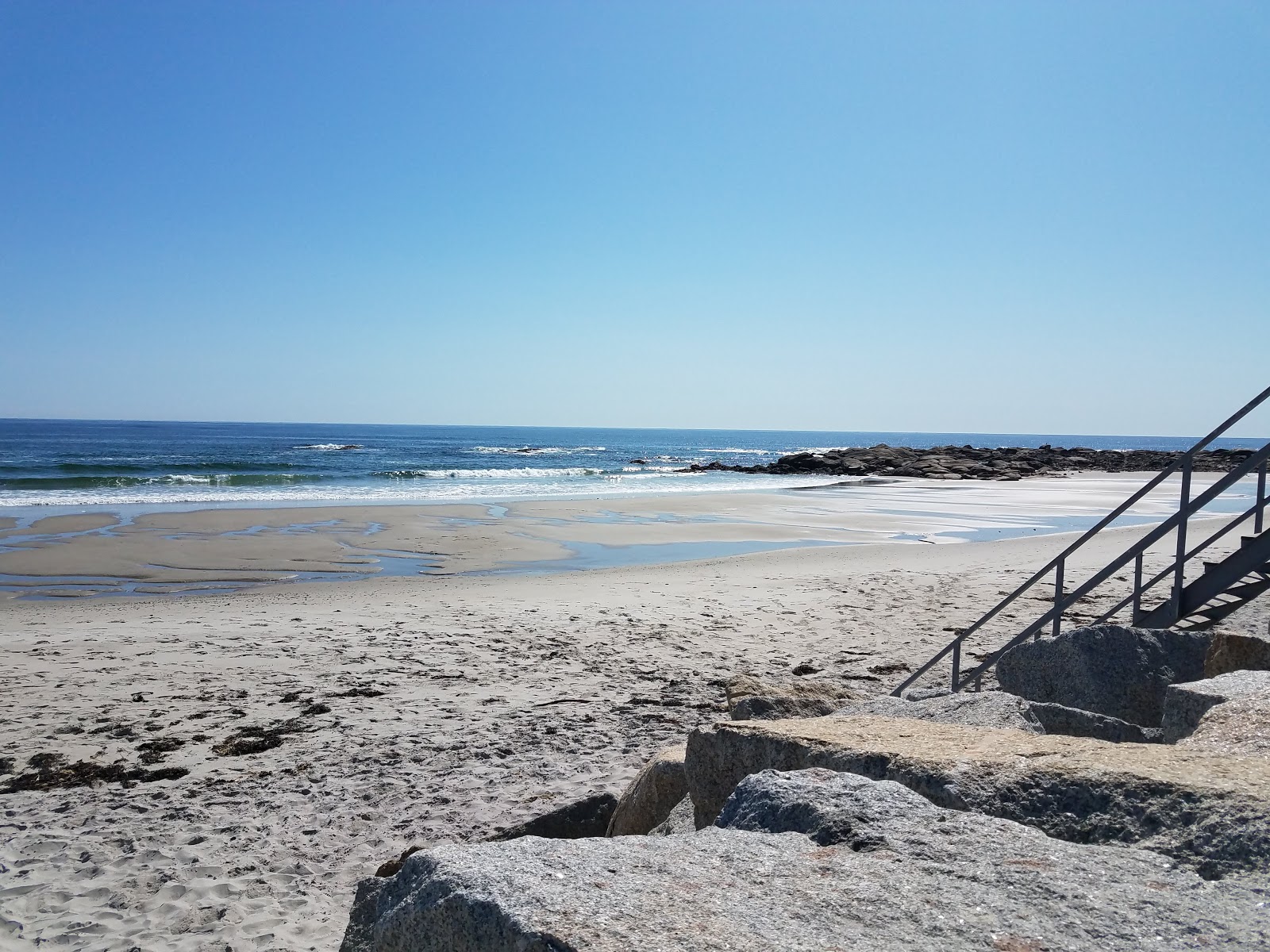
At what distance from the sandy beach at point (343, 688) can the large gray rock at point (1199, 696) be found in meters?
3.24

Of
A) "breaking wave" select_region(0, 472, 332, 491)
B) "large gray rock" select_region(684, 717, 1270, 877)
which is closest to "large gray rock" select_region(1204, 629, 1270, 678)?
"large gray rock" select_region(684, 717, 1270, 877)

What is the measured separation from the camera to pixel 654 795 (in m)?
4.55

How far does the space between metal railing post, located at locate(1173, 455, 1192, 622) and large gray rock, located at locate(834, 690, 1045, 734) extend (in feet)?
8.11

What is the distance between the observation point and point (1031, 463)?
54.3 metres

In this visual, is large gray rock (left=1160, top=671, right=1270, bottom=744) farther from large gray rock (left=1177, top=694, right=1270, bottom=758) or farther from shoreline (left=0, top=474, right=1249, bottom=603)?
shoreline (left=0, top=474, right=1249, bottom=603)

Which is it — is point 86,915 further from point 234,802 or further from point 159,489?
point 159,489

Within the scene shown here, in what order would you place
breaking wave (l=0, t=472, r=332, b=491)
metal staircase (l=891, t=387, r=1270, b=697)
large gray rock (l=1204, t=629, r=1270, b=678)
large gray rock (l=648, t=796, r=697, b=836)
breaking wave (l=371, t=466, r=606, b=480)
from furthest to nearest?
breaking wave (l=371, t=466, r=606, b=480)
breaking wave (l=0, t=472, r=332, b=491)
metal staircase (l=891, t=387, r=1270, b=697)
large gray rock (l=1204, t=629, r=1270, b=678)
large gray rock (l=648, t=796, r=697, b=836)

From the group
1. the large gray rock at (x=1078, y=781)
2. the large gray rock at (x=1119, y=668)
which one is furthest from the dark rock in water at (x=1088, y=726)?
the large gray rock at (x=1078, y=781)

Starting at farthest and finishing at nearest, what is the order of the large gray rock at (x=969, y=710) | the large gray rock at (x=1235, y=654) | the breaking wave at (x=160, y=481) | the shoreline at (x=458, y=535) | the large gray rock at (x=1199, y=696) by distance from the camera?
the breaking wave at (x=160, y=481) → the shoreline at (x=458, y=535) → the large gray rock at (x=1235, y=654) → the large gray rock at (x=969, y=710) → the large gray rock at (x=1199, y=696)

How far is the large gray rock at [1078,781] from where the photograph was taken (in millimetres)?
2234

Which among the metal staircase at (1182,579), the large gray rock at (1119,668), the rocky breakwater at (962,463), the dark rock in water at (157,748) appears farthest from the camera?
the rocky breakwater at (962,463)

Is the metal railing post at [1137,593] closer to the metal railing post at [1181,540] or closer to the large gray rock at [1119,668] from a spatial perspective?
the metal railing post at [1181,540]

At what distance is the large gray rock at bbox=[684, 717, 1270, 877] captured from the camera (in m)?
2.23

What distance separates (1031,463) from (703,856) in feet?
189
